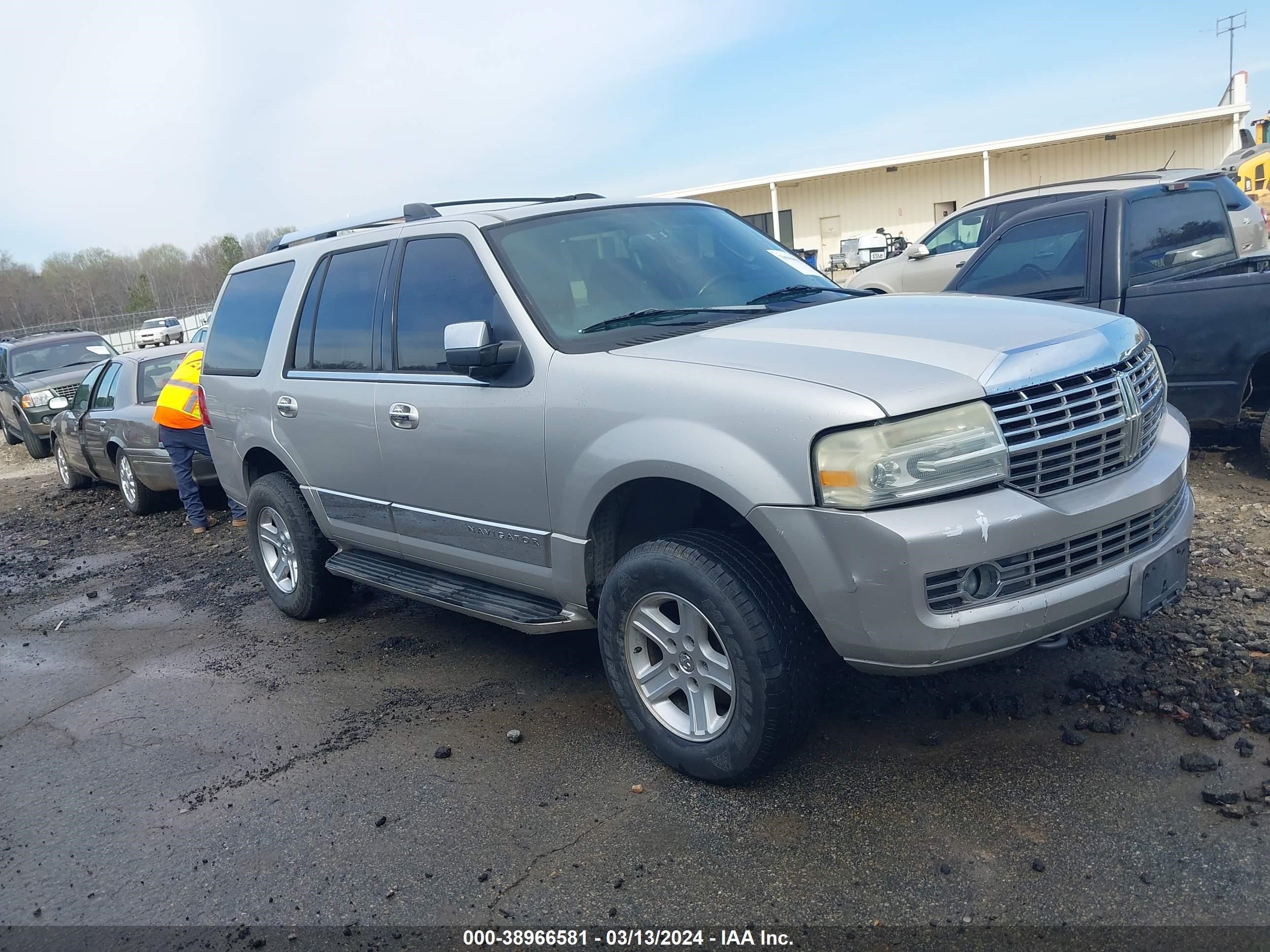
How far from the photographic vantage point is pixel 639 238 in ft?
14.3

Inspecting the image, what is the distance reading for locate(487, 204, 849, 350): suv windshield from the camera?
3.92 metres

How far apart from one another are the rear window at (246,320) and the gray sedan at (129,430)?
9.22 ft

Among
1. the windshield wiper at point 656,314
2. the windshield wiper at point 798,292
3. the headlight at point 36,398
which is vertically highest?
the windshield wiper at point 656,314

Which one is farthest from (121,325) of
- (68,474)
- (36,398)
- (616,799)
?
(616,799)

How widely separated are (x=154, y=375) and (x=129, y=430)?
0.69 meters

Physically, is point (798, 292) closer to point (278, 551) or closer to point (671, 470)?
point (671, 470)

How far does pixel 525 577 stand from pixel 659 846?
1283 mm

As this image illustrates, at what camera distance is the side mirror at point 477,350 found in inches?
146

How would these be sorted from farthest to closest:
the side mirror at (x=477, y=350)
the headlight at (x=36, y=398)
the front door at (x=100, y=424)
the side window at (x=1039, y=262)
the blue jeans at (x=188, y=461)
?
the headlight at (x=36, y=398)
the front door at (x=100, y=424)
the blue jeans at (x=188, y=461)
the side window at (x=1039, y=262)
the side mirror at (x=477, y=350)

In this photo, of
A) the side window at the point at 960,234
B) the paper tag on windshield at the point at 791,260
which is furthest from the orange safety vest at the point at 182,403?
the side window at the point at 960,234

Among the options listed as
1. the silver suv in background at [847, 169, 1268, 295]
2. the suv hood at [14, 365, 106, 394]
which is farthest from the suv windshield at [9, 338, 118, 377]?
the silver suv in background at [847, 169, 1268, 295]

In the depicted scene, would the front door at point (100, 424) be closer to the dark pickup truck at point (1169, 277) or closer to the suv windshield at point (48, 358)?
the suv windshield at point (48, 358)

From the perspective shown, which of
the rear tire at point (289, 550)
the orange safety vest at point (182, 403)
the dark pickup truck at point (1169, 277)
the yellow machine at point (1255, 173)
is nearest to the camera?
the rear tire at point (289, 550)

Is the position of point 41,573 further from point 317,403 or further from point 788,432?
point 788,432
